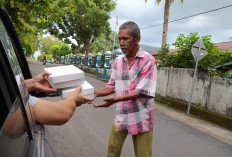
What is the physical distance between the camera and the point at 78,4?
26078 mm

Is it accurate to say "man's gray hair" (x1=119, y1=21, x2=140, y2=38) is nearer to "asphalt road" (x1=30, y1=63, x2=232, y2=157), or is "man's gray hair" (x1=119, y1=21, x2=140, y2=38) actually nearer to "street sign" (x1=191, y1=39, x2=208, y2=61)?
"asphalt road" (x1=30, y1=63, x2=232, y2=157)

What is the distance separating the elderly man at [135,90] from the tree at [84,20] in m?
23.6

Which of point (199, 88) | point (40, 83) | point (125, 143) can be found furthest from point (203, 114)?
point (40, 83)

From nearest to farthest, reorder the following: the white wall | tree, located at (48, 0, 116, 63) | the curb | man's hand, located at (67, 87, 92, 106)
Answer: man's hand, located at (67, 87, 92, 106) < the curb < the white wall < tree, located at (48, 0, 116, 63)

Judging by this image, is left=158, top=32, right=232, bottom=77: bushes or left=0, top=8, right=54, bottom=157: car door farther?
left=158, top=32, right=232, bottom=77: bushes

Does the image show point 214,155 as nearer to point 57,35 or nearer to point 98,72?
point 98,72

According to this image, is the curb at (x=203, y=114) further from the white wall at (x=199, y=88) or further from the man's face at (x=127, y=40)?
the man's face at (x=127, y=40)

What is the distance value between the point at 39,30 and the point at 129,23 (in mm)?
33112

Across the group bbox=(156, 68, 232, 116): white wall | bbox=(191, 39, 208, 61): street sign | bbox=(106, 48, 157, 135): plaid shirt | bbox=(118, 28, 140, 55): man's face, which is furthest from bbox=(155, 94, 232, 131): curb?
bbox=(118, 28, 140, 55): man's face

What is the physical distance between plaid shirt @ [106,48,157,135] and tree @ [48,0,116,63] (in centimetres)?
2369

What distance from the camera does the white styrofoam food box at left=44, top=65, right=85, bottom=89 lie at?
1597 millimetres

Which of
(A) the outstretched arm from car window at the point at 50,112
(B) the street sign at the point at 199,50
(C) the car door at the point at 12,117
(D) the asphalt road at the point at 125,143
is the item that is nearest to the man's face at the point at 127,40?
(A) the outstretched arm from car window at the point at 50,112

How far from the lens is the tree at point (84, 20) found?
25.6 metres

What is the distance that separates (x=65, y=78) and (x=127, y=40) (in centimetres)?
69
